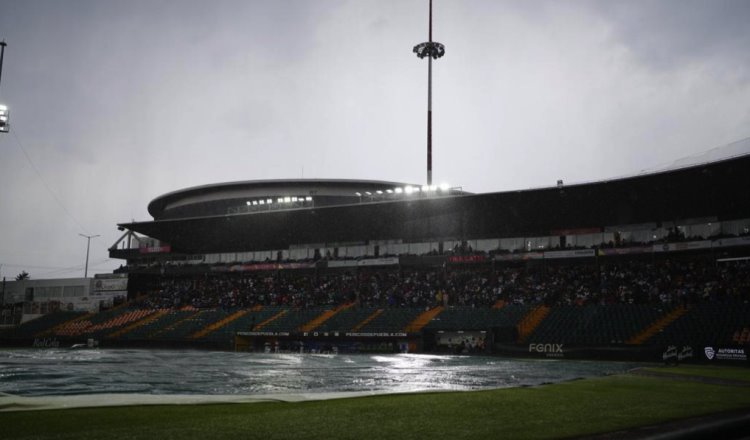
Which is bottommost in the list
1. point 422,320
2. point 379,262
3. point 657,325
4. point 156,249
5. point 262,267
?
point 422,320

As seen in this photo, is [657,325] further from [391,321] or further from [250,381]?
[250,381]

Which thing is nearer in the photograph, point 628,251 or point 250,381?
point 250,381

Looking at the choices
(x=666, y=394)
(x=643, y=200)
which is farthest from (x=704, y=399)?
(x=643, y=200)

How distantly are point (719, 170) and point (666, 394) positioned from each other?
32.5m

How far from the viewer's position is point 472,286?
179ft

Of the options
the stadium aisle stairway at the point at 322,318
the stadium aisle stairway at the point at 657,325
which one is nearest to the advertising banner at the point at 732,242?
the stadium aisle stairway at the point at 657,325

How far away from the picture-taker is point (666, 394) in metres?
15.2

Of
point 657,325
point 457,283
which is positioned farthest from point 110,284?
point 657,325

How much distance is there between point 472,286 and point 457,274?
3.71m

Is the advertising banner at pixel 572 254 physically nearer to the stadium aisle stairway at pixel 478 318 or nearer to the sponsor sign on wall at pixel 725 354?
the stadium aisle stairway at pixel 478 318

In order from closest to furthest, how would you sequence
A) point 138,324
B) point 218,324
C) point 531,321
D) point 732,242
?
point 531,321
point 732,242
point 218,324
point 138,324

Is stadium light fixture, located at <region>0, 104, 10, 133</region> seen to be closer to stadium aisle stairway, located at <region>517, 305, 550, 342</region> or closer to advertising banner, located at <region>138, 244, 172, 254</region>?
stadium aisle stairway, located at <region>517, 305, 550, 342</region>

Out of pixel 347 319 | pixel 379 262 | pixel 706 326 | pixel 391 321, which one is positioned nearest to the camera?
pixel 706 326

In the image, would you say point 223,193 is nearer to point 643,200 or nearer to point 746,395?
point 643,200
